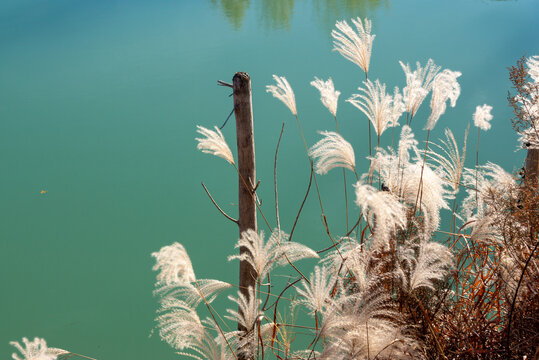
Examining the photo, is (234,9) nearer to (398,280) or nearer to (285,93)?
(285,93)

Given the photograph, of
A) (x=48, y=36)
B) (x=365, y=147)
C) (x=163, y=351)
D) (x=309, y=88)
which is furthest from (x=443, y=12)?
(x=163, y=351)

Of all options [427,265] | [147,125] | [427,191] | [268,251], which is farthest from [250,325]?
[147,125]

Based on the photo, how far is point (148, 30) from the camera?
26.6 feet

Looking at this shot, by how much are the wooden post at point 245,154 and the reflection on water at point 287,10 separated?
698 cm

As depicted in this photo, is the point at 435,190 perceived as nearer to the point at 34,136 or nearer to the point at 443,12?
the point at 34,136

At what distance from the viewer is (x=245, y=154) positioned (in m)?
1.67

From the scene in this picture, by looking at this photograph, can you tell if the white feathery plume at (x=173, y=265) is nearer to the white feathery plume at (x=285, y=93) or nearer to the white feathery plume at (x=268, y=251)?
the white feathery plume at (x=268, y=251)

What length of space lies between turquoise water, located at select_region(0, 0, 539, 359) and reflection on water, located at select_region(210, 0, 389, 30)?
0.27ft

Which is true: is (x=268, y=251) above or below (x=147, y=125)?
below

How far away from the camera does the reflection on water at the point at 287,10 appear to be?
8.65m

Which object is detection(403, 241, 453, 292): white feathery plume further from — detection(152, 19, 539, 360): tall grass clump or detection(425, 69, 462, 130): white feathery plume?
detection(425, 69, 462, 130): white feathery plume

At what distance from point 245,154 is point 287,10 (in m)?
8.35

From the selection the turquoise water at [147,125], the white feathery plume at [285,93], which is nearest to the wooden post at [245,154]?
the white feathery plume at [285,93]

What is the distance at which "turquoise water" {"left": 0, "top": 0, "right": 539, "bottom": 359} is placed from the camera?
3615 mm
